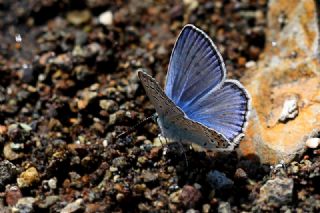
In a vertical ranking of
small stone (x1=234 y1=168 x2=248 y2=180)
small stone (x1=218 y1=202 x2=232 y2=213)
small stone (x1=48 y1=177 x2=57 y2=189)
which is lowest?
small stone (x1=218 y1=202 x2=232 y2=213)

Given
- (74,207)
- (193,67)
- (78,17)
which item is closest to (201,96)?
(193,67)

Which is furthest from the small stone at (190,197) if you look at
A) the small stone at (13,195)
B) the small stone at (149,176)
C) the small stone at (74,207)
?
the small stone at (13,195)

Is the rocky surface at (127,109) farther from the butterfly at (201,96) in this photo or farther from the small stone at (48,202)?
the butterfly at (201,96)

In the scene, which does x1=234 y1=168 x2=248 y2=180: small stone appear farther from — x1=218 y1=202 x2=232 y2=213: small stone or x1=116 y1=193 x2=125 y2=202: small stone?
x1=116 y1=193 x2=125 y2=202: small stone

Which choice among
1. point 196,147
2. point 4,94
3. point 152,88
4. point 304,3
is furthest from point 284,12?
point 4,94

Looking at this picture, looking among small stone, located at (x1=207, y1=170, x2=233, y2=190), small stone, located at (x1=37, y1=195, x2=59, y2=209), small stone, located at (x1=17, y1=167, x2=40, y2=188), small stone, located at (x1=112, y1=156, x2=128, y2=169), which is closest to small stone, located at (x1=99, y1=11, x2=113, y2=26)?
small stone, located at (x1=112, y1=156, x2=128, y2=169)

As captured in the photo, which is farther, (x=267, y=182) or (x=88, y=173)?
(x=88, y=173)

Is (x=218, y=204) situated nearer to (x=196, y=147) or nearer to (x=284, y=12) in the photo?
(x=196, y=147)

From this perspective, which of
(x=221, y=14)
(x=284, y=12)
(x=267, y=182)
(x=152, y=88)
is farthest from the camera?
(x=221, y=14)
